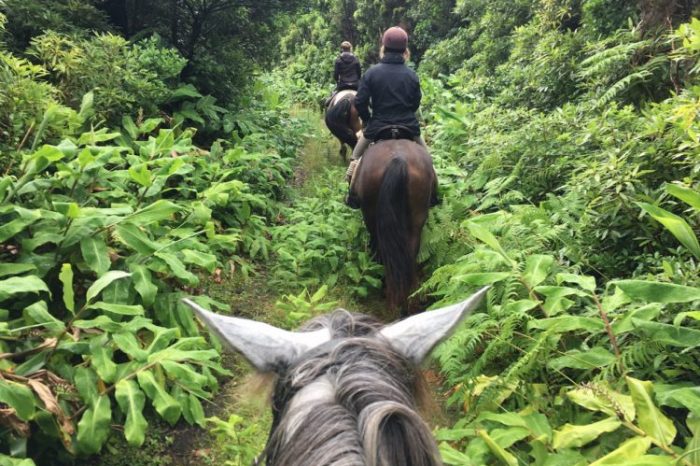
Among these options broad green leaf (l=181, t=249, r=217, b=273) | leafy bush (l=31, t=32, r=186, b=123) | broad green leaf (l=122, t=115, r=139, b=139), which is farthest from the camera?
broad green leaf (l=122, t=115, r=139, b=139)

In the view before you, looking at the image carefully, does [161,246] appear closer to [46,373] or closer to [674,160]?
[46,373]

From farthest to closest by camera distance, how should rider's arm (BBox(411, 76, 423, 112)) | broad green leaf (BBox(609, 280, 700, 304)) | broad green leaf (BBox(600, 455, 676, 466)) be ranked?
1. rider's arm (BBox(411, 76, 423, 112))
2. broad green leaf (BBox(609, 280, 700, 304))
3. broad green leaf (BBox(600, 455, 676, 466))

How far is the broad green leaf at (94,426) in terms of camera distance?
106 inches

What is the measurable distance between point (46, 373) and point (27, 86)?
281 cm

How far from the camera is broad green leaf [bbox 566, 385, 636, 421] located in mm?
2287

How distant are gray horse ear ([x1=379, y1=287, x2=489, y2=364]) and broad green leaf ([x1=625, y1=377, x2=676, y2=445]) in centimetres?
106

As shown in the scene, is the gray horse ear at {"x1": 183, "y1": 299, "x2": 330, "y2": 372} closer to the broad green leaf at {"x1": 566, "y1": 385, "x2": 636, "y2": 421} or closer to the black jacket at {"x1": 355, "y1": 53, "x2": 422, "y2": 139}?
the broad green leaf at {"x1": 566, "y1": 385, "x2": 636, "y2": 421}

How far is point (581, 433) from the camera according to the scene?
7.61ft

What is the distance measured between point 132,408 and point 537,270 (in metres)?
2.58

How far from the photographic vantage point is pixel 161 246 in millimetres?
3600

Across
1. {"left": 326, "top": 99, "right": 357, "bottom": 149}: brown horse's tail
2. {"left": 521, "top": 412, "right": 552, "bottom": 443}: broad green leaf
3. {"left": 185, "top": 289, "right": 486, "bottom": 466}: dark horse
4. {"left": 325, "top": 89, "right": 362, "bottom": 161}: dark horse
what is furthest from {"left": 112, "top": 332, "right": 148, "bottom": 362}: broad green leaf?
{"left": 326, "top": 99, "right": 357, "bottom": 149}: brown horse's tail

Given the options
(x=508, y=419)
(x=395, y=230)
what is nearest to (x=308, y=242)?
(x=395, y=230)

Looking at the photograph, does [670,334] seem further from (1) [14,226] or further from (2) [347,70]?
(2) [347,70]

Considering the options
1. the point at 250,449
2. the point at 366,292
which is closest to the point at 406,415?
the point at 250,449
